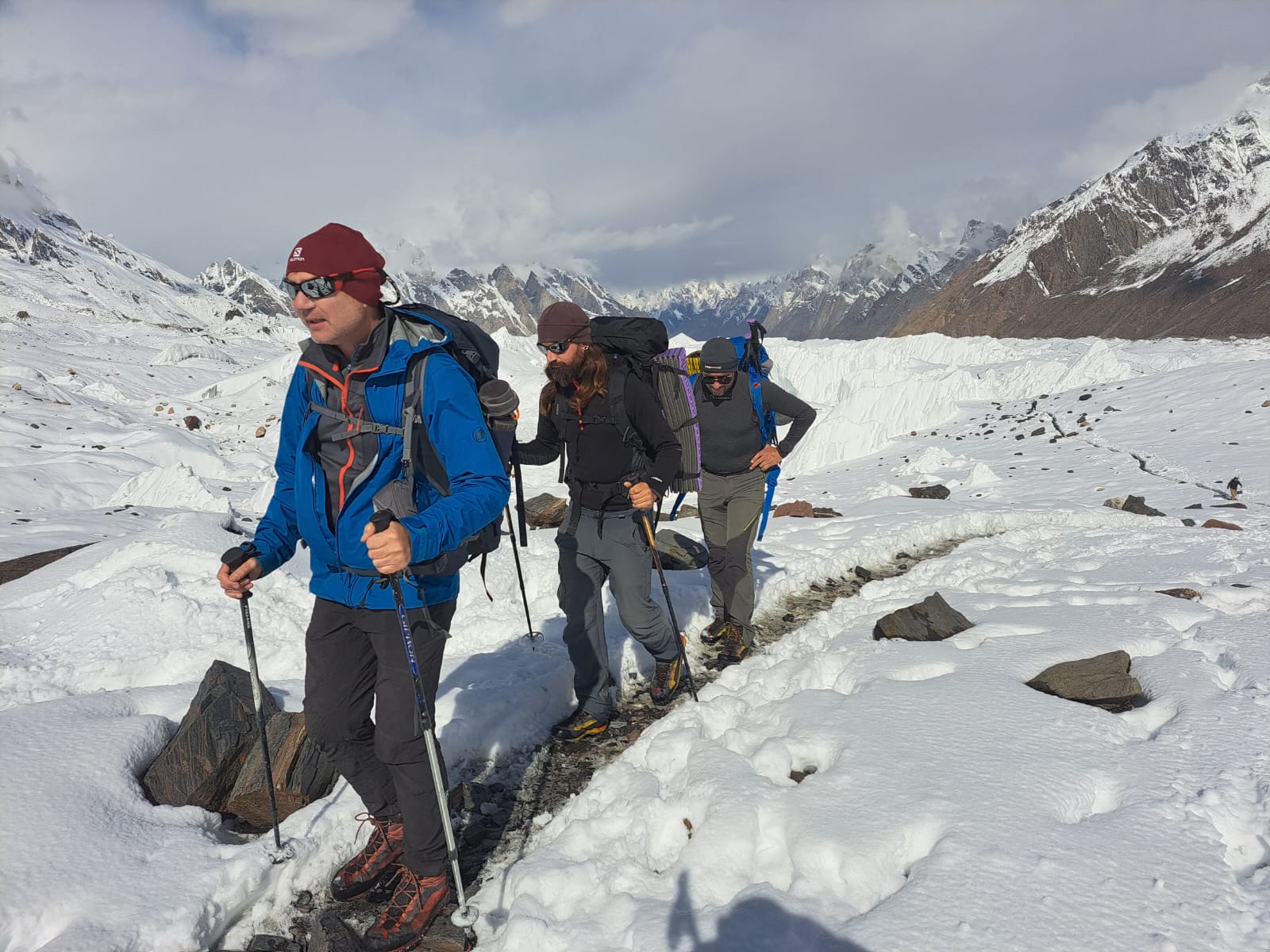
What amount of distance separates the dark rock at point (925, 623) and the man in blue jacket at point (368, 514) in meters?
4.56

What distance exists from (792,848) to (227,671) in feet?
13.1

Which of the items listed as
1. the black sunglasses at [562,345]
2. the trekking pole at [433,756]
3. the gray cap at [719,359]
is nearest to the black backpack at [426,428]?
the trekking pole at [433,756]

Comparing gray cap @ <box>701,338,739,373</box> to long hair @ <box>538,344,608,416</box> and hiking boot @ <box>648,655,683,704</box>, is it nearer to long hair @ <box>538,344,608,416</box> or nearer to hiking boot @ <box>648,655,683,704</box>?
long hair @ <box>538,344,608,416</box>

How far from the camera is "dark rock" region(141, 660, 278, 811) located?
13.4ft

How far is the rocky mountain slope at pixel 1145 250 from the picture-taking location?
137 metres

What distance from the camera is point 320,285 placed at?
2955 mm

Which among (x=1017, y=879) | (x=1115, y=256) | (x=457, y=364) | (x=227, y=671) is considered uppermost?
(x=1115, y=256)

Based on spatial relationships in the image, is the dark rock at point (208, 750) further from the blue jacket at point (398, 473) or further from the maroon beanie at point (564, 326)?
the maroon beanie at point (564, 326)

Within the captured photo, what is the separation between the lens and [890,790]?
3.65 meters

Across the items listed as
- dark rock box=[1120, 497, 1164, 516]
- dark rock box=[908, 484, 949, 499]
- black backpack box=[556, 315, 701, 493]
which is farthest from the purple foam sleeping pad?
dark rock box=[908, 484, 949, 499]

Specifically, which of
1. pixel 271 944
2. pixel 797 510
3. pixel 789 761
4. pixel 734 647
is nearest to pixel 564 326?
pixel 789 761

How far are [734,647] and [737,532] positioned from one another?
46.8 inches

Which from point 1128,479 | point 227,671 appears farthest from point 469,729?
point 1128,479

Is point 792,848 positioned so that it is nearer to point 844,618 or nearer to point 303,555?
point 844,618
